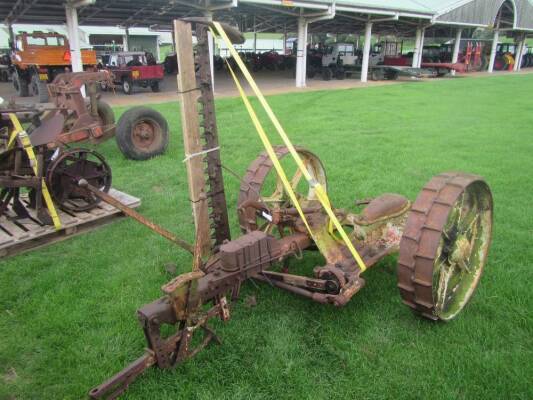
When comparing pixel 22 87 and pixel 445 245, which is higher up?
pixel 445 245

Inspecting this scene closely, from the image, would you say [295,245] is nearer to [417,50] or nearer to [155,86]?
→ [155,86]

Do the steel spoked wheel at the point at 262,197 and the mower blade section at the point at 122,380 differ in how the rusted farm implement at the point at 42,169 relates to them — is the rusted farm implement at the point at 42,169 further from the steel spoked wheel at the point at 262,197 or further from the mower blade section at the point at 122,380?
the mower blade section at the point at 122,380

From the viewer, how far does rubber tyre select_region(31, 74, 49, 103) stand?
15.7 metres

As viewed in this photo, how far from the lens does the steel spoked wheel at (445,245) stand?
284cm

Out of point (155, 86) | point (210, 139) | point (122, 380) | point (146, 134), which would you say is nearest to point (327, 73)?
point (155, 86)

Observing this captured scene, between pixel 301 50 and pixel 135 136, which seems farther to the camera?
pixel 301 50

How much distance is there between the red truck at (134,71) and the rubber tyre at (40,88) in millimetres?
2666

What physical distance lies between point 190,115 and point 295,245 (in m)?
1.31

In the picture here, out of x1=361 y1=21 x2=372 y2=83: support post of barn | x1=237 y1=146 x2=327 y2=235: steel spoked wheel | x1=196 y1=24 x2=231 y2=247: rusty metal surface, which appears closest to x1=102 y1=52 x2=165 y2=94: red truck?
x1=361 y1=21 x2=372 y2=83: support post of barn

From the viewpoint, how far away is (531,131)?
32.3ft

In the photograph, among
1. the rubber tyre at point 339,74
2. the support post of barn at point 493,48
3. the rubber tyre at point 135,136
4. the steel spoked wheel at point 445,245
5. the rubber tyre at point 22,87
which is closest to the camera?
the steel spoked wheel at point 445,245

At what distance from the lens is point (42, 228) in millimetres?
4723

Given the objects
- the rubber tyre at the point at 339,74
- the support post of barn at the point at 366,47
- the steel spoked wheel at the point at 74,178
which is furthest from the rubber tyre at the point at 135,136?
the rubber tyre at the point at 339,74

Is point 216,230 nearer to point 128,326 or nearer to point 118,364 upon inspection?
point 128,326
